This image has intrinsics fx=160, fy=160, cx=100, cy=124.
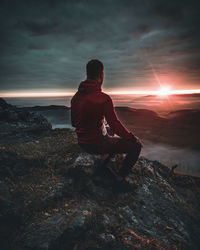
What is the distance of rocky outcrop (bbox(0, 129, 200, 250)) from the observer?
11.3 ft

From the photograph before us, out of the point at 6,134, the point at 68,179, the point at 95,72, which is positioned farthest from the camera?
the point at 6,134

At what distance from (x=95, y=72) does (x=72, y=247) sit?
4.04 m

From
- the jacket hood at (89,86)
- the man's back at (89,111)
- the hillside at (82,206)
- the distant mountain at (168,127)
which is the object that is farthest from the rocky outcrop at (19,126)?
the distant mountain at (168,127)

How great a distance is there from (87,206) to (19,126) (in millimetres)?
6818

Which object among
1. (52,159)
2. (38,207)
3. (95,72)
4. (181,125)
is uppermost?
(95,72)

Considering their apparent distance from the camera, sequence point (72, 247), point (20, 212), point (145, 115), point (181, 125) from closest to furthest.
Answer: point (72, 247)
point (20, 212)
point (181, 125)
point (145, 115)

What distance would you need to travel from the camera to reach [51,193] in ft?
14.2

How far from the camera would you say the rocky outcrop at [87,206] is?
3436 millimetres

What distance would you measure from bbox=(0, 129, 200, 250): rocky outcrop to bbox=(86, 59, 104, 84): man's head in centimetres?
275

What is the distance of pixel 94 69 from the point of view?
4.19 metres

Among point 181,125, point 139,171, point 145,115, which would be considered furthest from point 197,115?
point 139,171

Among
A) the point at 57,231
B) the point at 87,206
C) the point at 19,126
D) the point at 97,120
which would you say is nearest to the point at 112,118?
the point at 97,120

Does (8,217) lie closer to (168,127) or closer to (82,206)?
(82,206)

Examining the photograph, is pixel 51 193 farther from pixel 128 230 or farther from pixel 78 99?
pixel 78 99
